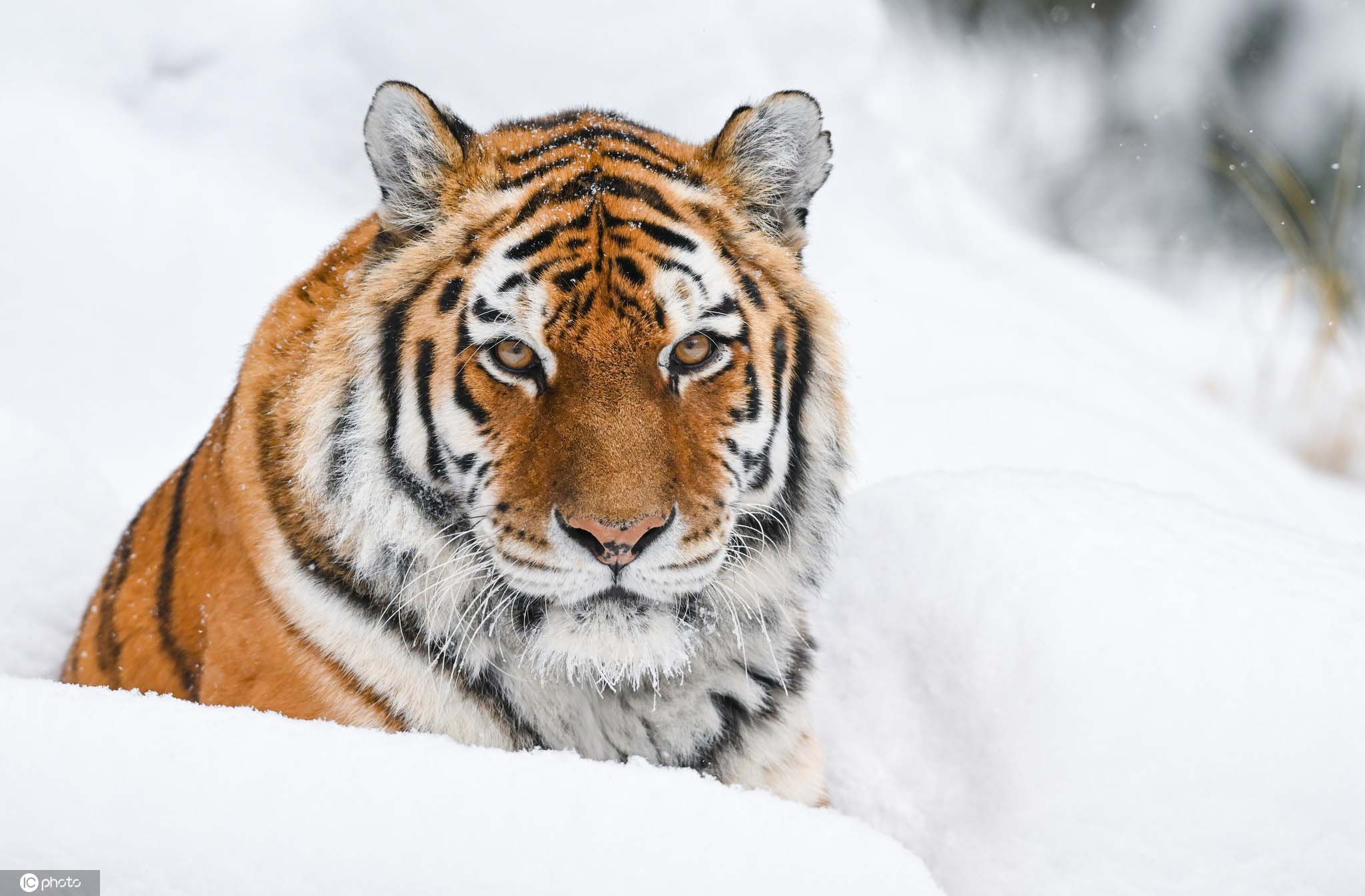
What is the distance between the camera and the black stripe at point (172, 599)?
5.38 feet

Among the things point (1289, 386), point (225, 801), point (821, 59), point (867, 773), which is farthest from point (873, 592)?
point (821, 59)

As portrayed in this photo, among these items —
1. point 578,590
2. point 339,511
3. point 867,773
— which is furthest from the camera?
point 867,773

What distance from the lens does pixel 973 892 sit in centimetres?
171

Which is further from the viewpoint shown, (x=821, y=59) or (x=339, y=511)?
(x=821, y=59)

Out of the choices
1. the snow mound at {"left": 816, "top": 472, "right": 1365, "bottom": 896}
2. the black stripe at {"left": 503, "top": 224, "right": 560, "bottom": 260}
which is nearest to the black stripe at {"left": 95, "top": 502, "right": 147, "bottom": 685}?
the black stripe at {"left": 503, "top": 224, "right": 560, "bottom": 260}

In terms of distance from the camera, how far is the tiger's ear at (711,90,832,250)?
1.62 meters

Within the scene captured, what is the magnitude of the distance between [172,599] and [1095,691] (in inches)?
55.2

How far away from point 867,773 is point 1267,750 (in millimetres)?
645

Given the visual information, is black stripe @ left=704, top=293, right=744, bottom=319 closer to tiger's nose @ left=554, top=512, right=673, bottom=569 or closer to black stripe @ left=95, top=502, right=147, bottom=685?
tiger's nose @ left=554, top=512, right=673, bottom=569

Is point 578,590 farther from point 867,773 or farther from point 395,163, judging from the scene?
point 867,773

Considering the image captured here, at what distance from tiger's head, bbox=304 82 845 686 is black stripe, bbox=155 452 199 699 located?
0.35m

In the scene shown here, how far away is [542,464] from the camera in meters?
1.38

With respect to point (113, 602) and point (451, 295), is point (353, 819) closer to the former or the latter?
point (451, 295)

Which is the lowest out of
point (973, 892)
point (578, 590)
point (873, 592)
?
point (973, 892)
